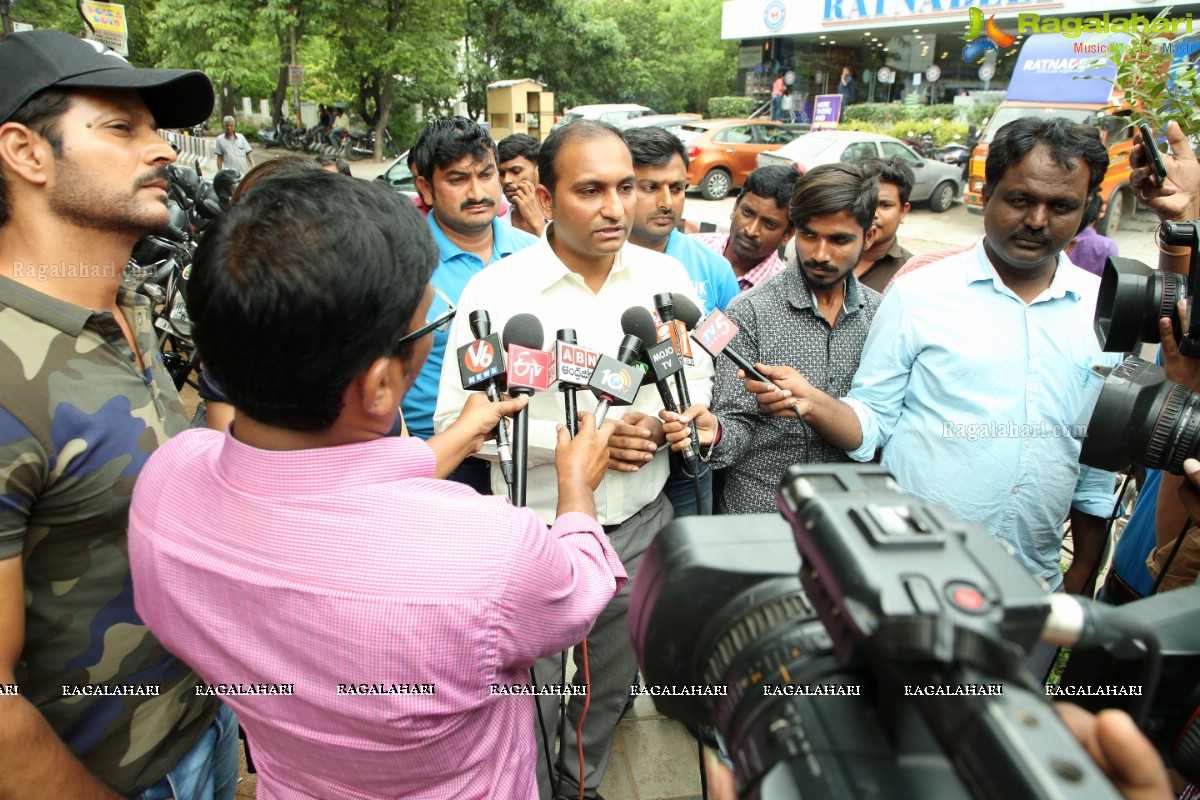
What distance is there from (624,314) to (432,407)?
2.94 feet

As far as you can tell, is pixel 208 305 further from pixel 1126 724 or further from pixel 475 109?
pixel 475 109

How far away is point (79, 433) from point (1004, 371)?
2.08 metres

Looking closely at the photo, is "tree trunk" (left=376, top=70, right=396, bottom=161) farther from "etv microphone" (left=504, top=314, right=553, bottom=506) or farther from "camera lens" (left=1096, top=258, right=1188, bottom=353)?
"camera lens" (left=1096, top=258, right=1188, bottom=353)

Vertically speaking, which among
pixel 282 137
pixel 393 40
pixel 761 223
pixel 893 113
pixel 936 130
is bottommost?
pixel 761 223

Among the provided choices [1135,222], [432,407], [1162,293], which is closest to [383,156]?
[1135,222]

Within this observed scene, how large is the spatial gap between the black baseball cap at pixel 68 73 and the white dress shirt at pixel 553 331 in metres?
0.83

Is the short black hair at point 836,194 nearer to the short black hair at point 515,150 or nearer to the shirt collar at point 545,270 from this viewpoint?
the shirt collar at point 545,270

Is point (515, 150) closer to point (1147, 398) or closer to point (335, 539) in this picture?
point (1147, 398)

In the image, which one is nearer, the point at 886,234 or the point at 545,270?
the point at 545,270

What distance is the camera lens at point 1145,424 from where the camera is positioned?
4.52 ft

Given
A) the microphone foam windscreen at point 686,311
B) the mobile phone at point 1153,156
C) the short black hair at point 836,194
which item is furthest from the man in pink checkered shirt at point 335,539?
the mobile phone at point 1153,156

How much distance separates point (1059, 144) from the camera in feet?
6.55

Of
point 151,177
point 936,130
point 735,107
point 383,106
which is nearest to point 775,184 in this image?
point 151,177

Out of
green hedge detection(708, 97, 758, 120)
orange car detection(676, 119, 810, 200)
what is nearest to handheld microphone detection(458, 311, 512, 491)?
orange car detection(676, 119, 810, 200)
